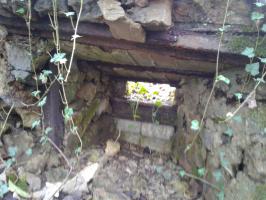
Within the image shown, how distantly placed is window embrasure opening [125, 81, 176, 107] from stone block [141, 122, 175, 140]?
21 centimetres

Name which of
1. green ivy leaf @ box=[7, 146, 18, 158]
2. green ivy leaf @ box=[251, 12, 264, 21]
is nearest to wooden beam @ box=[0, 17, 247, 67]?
green ivy leaf @ box=[251, 12, 264, 21]

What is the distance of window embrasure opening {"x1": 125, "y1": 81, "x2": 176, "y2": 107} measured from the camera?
320 cm

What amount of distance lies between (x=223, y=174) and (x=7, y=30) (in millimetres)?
1722

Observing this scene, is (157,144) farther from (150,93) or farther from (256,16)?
(256,16)

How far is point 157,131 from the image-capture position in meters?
3.12

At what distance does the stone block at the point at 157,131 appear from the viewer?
3.08m

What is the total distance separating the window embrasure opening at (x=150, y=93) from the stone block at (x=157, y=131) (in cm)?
21

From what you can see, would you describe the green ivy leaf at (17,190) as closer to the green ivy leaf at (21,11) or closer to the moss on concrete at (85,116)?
the moss on concrete at (85,116)

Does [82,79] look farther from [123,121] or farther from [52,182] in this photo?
[52,182]

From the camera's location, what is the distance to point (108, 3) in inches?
72.0

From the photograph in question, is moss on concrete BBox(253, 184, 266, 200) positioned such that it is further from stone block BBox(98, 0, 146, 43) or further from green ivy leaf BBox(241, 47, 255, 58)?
stone block BBox(98, 0, 146, 43)

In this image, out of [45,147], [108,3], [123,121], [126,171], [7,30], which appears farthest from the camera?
[123,121]

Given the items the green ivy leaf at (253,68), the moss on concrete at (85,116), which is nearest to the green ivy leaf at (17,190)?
the moss on concrete at (85,116)

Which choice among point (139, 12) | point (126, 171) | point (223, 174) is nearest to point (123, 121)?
point (126, 171)
